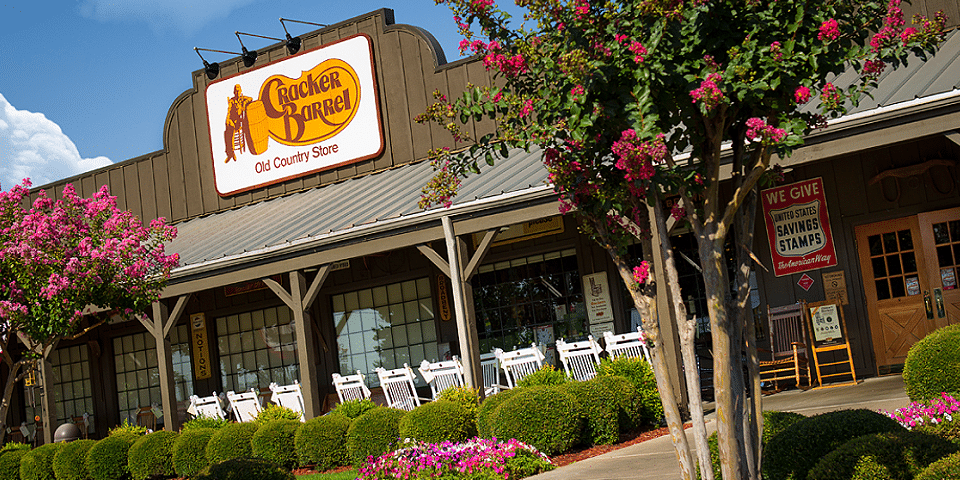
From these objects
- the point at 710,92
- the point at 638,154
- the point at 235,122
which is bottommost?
the point at 638,154

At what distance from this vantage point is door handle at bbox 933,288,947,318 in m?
9.90

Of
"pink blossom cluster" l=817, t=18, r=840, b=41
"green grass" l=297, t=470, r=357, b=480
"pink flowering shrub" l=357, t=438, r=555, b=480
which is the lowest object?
"green grass" l=297, t=470, r=357, b=480

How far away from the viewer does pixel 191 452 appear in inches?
404

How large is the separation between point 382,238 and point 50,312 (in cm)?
381

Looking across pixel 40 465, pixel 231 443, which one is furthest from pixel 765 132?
pixel 40 465

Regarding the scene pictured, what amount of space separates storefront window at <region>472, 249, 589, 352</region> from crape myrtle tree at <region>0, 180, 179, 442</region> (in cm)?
486

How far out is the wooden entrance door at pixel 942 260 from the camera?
986 centimetres

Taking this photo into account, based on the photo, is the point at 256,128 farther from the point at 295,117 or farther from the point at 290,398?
the point at 290,398

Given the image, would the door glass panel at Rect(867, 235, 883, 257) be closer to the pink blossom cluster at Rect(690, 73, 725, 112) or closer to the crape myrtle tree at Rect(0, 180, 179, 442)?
the pink blossom cluster at Rect(690, 73, 725, 112)

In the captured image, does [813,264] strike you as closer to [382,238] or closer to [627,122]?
[382,238]

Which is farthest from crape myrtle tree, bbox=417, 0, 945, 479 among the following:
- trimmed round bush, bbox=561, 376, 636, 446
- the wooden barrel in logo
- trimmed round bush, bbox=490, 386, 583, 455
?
the wooden barrel in logo

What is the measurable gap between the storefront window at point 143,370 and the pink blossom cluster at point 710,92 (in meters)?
13.7

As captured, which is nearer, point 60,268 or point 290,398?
point 60,268

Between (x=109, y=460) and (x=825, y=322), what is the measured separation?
9.16 m
